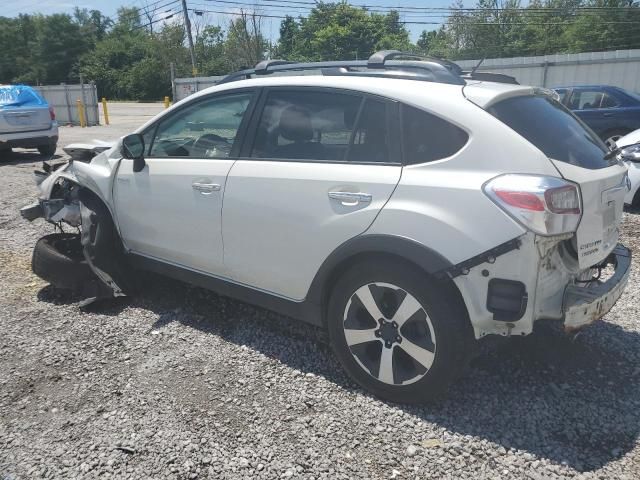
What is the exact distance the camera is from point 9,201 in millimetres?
7738

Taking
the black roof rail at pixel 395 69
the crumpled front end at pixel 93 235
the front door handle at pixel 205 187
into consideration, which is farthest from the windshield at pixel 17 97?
the front door handle at pixel 205 187

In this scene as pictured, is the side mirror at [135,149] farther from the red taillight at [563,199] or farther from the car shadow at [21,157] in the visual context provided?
the car shadow at [21,157]

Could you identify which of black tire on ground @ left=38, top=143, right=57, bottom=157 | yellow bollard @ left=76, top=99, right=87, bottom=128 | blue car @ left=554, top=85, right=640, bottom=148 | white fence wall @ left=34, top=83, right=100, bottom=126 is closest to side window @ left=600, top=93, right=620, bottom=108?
blue car @ left=554, top=85, right=640, bottom=148

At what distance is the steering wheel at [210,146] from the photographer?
11.2 feet

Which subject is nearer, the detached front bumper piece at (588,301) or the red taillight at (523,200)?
the red taillight at (523,200)

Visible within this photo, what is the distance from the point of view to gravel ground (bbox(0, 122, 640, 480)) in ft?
7.99

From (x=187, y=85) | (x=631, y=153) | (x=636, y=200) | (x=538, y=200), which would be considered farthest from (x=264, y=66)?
(x=187, y=85)

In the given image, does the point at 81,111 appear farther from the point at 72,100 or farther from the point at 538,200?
the point at 538,200

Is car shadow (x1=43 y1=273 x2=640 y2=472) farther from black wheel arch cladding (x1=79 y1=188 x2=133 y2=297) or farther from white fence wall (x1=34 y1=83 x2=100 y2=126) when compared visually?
white fence wall (x1=34 y1=83 x2=100 y2=126)

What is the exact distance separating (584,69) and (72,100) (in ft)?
64.2

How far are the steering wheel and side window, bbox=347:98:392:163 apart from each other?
0.96 m

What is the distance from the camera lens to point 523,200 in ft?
7.58

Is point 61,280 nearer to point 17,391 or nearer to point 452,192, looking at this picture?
point 17,391

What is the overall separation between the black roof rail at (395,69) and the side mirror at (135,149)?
80cm
